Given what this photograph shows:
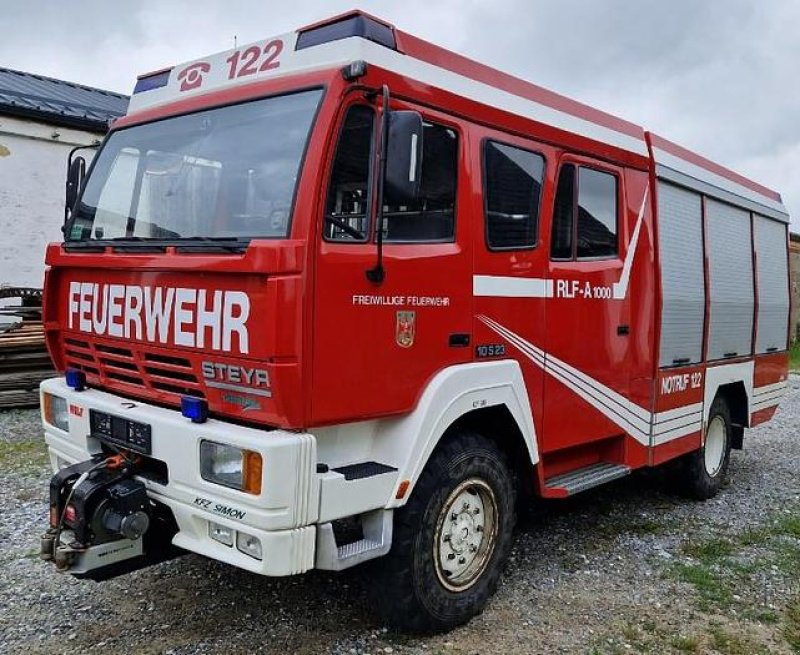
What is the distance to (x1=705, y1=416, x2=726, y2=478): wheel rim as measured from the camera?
6.61 m

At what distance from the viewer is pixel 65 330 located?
163 inches

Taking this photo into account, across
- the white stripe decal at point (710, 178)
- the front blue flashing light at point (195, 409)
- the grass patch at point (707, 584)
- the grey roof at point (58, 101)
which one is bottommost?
the grass patch at point (707, 584)

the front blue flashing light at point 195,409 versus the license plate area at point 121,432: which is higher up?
the front blue flashing light at point 195,409

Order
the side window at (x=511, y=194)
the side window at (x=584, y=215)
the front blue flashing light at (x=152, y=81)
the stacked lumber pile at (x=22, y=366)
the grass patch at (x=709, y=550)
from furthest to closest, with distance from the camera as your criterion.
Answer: the stacked lumber pile at (x=22, y=366)
the grass patch at (x=709, y=550)
the side window at (x=584, y=215)
the front blue flashing light at (x=152, y=81)
the side window at (x=511, y=194)

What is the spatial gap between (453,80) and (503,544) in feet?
8.29

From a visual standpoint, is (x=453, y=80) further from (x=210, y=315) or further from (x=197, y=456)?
(x=197, y=456)

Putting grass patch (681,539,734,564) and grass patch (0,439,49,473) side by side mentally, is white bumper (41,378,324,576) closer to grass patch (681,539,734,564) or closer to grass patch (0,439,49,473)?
grass patch (681,539,734,564)

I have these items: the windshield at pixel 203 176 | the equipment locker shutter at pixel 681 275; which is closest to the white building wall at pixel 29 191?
the windshield at pixel 203 176

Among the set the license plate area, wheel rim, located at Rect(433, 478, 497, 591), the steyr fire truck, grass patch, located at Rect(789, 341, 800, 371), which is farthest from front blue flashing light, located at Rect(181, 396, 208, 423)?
grass patch, located at Rect(789, 341, 800, 371)

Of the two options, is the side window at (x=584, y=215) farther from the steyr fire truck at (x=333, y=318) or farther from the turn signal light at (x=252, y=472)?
the turn signal light at (x=252, y=472)

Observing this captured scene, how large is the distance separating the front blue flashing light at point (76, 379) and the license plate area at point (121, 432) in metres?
0.35

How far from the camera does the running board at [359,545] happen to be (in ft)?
10.6

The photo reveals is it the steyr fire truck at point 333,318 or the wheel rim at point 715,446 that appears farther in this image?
the wheel rim at point 715,446

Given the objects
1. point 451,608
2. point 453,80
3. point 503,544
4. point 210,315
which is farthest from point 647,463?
point 210,315
